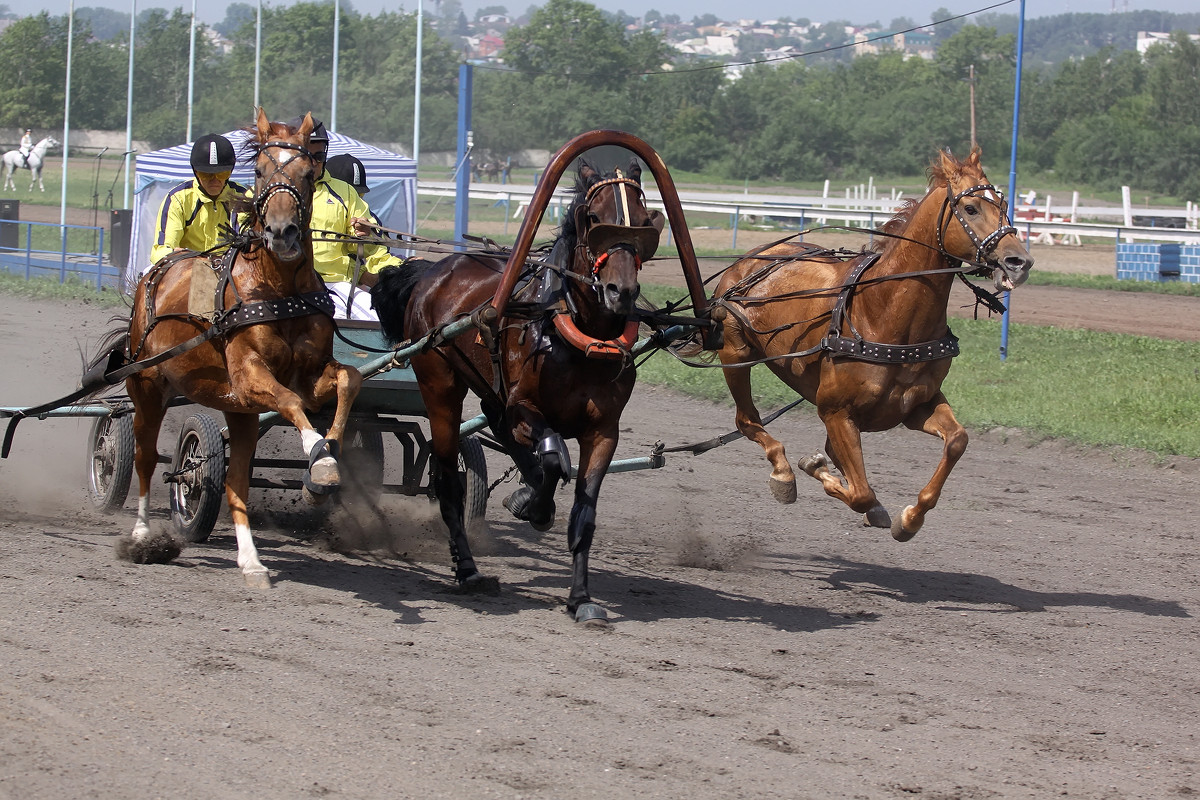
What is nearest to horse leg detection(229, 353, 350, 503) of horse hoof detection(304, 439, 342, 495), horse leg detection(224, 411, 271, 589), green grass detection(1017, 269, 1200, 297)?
horse hoof detection(304, 439, 342, 495)

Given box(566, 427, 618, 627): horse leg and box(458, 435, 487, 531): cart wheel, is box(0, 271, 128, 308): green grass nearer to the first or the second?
box(458, 435, 487, 531): cart wheel

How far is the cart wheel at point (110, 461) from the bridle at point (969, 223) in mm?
4675

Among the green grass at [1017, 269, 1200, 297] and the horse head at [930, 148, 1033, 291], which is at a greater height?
the green grass at [1017, 269, 1200, 297]

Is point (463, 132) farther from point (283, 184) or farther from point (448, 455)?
point (283, 184)

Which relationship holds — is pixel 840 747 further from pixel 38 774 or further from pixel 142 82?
pixel 142 82

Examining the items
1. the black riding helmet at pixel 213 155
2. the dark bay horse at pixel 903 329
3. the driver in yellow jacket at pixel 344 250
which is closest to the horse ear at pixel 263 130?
the black riding helmet at pixel 213 155

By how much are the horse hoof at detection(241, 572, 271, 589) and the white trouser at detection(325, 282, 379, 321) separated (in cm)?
180

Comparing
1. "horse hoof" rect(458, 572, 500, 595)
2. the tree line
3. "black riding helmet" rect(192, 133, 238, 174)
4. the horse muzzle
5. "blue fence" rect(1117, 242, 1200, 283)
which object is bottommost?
"horse hoof" rect(458, 572, 500, 595)

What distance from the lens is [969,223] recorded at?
655 centimetres

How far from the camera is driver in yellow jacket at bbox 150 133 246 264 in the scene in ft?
23.2

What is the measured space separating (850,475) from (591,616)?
5.50ft

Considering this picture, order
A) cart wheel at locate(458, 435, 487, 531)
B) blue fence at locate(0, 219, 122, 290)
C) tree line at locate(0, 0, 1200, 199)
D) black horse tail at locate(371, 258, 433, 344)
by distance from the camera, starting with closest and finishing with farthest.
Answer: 1. black horse tail at locate(371, 258, 433, 344)
2. cart wheel at locate(458, 435, 487, 531)
3. blue fence at locate(0, 219, 122, 290)
4. tree line at locate(0, 0, 1200, 199)

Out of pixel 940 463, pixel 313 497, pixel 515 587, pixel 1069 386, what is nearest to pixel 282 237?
pixel 313 497

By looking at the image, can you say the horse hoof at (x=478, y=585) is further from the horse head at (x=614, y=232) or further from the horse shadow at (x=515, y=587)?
the horse head at (x=614, y=232)
